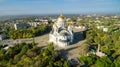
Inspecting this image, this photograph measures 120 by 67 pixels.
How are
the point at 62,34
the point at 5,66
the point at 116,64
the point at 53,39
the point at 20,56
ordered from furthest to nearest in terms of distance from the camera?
the point at 53,39 → the point at 62,34 → the point at 20,56 → the point at 5,66 → the point at 116,64

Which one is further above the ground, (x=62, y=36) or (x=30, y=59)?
(x=62, y=36)

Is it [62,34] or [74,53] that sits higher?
[62,34]

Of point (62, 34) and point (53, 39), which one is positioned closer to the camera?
point (62, 34)

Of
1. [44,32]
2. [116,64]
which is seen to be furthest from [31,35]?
[116,64]

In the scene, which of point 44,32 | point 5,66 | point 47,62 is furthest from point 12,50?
point 44,32

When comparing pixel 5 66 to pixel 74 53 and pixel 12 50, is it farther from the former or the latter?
pixel 74 53

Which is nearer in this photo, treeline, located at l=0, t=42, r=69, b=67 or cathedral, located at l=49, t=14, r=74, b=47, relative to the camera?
treeline, located at l=0, t=42, r=69, b=67

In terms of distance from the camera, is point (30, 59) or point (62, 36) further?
point (62, 36)

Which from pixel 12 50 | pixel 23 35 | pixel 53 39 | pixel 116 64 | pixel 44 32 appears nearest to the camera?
pixel 116 64

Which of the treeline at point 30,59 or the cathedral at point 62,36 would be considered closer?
the treeline at point 30,59
